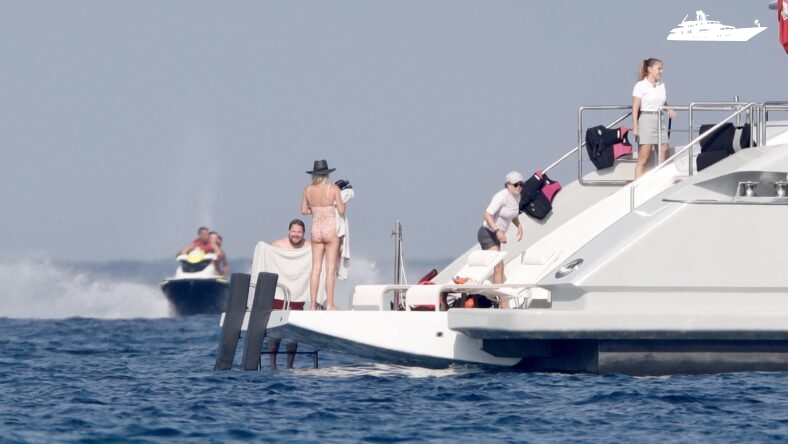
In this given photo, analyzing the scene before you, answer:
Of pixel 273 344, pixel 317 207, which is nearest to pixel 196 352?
pixel 273 344

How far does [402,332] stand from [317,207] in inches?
60.9

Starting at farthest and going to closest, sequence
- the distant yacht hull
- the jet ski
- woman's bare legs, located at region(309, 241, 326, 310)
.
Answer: the jet ski < the distant yacht hull < woman's bare legs, located at region(309, 241, 326, 310)

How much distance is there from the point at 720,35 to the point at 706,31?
7.4 inches

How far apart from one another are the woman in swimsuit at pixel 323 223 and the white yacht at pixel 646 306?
60 centimetres

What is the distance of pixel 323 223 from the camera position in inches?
536

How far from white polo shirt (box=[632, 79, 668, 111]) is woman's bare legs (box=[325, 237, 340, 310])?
2.96m

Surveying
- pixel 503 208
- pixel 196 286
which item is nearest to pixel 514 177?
pixel 503 208

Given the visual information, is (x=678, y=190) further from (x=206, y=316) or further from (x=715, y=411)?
(x=206, y=316)

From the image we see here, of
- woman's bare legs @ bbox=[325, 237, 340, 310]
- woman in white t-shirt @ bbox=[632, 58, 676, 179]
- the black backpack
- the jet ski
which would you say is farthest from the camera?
the jet ski

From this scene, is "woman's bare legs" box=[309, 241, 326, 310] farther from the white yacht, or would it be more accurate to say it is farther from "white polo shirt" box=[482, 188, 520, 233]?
"white polo shirt" box=[482, 188, 520, 233]

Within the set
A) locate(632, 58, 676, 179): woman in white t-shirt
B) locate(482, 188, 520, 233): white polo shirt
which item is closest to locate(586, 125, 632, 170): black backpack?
locate(632, 58, 676, 179): woman in white t-shirt

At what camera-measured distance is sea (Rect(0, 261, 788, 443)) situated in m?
9.88

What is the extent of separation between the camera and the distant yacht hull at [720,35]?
51.9 ft

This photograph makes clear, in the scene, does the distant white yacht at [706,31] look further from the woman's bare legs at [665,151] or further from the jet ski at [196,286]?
the jet ski at [196,286]
